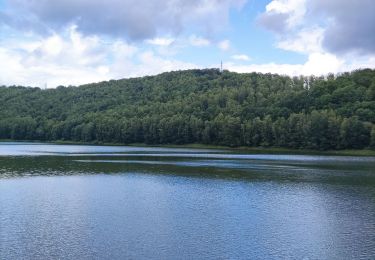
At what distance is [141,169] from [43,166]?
18894 mm

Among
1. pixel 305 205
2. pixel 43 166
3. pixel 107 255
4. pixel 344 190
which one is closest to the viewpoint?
pixel 107 255

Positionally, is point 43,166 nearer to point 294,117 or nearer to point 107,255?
point 107,255

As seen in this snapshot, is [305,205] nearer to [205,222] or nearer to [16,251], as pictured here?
[205,222]

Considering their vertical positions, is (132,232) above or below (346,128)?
below

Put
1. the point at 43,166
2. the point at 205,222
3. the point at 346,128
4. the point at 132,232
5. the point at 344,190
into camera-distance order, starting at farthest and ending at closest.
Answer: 1. the point at 346,128
2. the point at 43,166
3. the point at 344,190
4. the point at 205,222
5. the point at 132,232

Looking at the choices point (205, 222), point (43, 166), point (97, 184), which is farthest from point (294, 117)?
point (205, 222)

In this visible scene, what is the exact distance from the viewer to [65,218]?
38438 mm

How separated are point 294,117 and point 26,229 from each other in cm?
13611

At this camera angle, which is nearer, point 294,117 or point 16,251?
point 16,251

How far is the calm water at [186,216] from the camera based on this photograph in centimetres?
2941

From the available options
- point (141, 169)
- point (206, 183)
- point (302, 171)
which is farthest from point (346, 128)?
point (206, 183)

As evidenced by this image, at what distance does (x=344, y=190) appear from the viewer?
5659 cm

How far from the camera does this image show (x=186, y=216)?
3997 centimetres

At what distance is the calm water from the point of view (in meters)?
29.4
